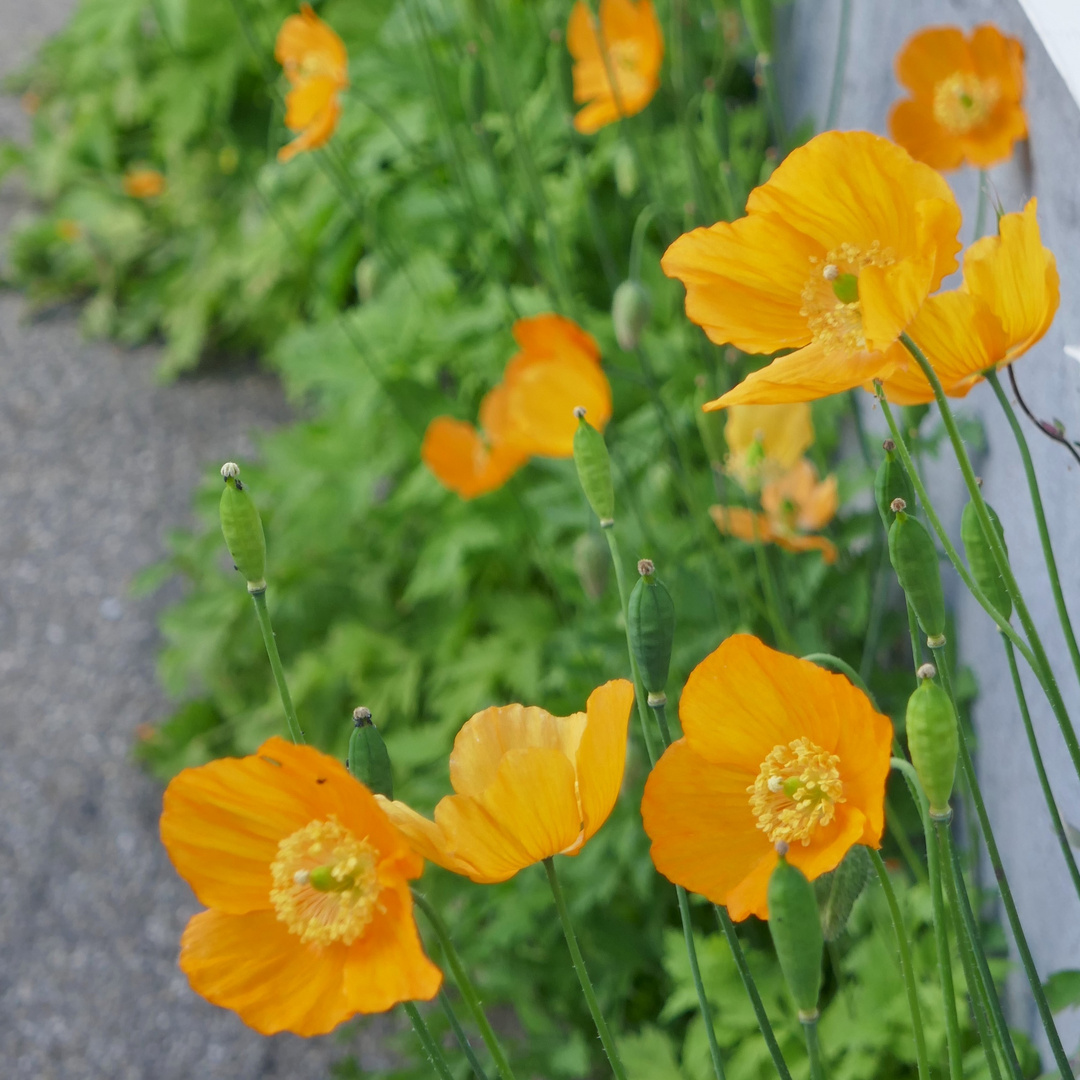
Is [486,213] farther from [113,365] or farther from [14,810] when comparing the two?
[113,365]

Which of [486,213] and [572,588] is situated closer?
[572,588]

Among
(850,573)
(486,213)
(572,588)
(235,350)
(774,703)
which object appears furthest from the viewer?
(235,350)

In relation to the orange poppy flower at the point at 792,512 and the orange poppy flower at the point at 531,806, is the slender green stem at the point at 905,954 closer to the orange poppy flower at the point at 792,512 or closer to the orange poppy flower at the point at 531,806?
the orange poppy flower at the point at 531,806

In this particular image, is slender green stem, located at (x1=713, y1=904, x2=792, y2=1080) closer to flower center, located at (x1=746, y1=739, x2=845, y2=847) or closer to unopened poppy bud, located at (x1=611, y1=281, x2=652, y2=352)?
flower center, located at (x1=746, y1=739, x2=845, y2=847)

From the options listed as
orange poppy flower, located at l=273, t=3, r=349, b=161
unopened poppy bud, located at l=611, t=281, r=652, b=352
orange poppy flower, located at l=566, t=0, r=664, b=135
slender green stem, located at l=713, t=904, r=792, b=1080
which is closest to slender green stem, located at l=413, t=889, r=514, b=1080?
slender green stem, located at l=713, t=904, r=792, b=1080

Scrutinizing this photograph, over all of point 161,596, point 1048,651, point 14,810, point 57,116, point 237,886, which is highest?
point 57,116

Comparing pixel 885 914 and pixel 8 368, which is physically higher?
pixel 8 368

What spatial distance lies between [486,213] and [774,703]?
1749 millimetres

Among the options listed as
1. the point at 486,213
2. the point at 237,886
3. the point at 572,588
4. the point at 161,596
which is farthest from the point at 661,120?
the point at 237,886

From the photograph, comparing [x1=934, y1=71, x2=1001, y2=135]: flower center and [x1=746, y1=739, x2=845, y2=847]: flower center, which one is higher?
[x1=934, y1=71, x2=1001, y2=135]: flower center

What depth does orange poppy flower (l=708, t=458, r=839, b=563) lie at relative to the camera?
4.16ft

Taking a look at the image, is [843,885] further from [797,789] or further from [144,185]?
[144,185]

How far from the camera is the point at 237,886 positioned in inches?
21.8

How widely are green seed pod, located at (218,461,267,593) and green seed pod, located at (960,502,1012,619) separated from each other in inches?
13.3
